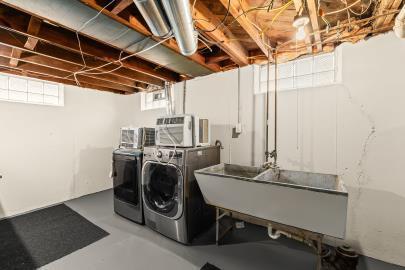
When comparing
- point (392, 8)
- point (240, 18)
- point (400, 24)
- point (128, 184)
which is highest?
point (392, 8)

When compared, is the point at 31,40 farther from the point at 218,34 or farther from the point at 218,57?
the point at 218,57

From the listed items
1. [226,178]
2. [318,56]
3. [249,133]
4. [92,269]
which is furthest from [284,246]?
[318,56]

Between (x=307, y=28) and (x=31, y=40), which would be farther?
(x=31, y=40)

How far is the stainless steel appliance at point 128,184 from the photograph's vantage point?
2.61 m

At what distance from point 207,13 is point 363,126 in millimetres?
1956

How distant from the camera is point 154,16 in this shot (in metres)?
1.26

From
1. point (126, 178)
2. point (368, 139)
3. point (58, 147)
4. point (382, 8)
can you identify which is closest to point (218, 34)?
point (382, 8)

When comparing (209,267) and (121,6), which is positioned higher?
(121,6)

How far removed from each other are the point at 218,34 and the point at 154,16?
81cm

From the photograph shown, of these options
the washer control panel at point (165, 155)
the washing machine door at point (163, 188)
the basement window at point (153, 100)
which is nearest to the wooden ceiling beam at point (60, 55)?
the basement window at point (153, 100)

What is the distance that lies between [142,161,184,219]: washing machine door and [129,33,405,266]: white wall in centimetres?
138

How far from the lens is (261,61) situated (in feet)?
8.66

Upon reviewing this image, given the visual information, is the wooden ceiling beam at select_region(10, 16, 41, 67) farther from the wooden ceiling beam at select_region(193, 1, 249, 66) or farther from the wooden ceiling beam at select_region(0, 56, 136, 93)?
the wooden ceiling beam at select_region(193, 1, 249, 66)

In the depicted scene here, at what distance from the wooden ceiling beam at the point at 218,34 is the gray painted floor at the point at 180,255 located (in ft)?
7.42
